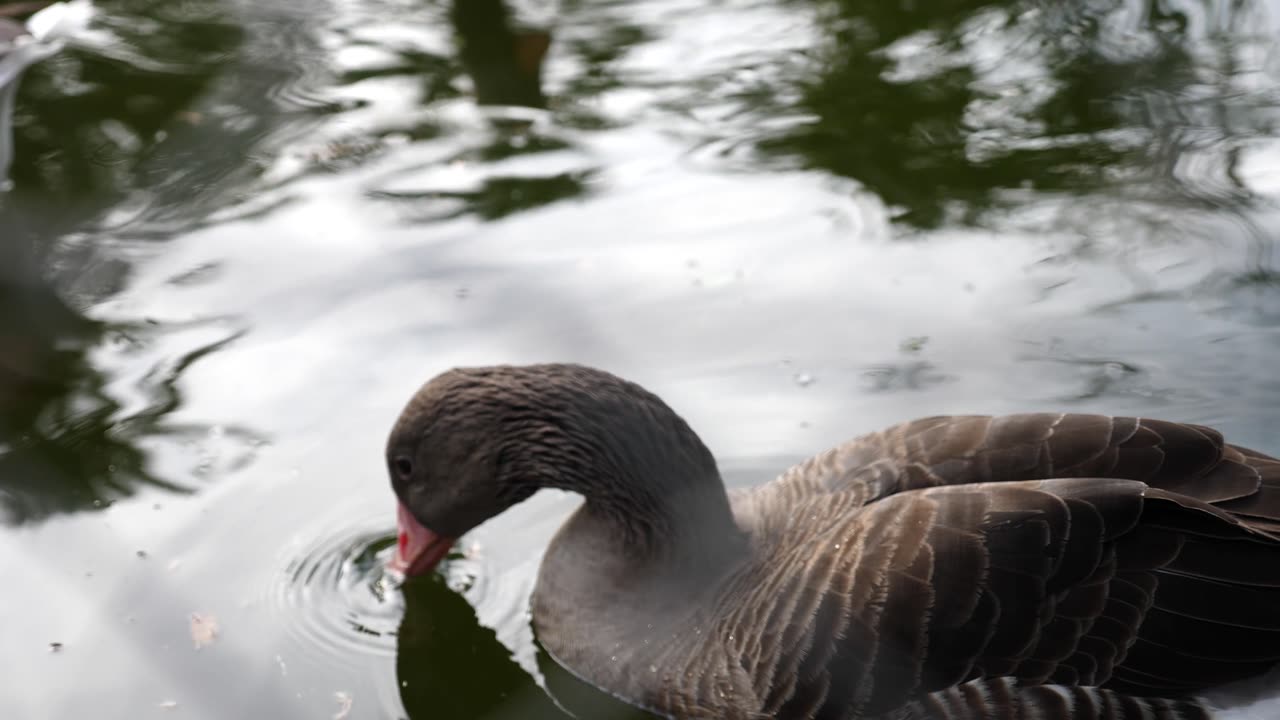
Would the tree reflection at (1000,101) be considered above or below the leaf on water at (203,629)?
above

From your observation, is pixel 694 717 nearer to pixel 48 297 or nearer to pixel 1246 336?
pixel 1246 336

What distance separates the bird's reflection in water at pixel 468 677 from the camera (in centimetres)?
459

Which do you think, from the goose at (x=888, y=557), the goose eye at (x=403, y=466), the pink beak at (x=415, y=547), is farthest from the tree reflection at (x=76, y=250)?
the goose at (x=888, y=557)

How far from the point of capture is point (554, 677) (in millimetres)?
4715

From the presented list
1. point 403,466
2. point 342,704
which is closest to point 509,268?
point 403,466

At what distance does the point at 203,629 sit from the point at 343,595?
49 cm

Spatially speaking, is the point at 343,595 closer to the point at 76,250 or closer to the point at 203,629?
the point at 203,629

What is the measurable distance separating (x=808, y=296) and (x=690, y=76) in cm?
266

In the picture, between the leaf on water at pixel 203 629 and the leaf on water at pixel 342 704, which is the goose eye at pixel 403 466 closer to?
the leaf on water at pixel 342 704

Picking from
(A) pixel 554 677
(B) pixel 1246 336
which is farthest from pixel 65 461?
(B) pixel 1246 336

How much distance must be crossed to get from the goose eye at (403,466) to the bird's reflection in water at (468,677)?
63cm

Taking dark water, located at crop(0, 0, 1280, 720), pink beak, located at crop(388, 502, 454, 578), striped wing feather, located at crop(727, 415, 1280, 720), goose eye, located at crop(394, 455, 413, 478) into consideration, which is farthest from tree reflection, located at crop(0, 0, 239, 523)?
striped wing feather, located at crop(727, 415, 1280, 720)

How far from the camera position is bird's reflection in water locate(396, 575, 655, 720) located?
4.59m

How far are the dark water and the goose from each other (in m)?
0.48
